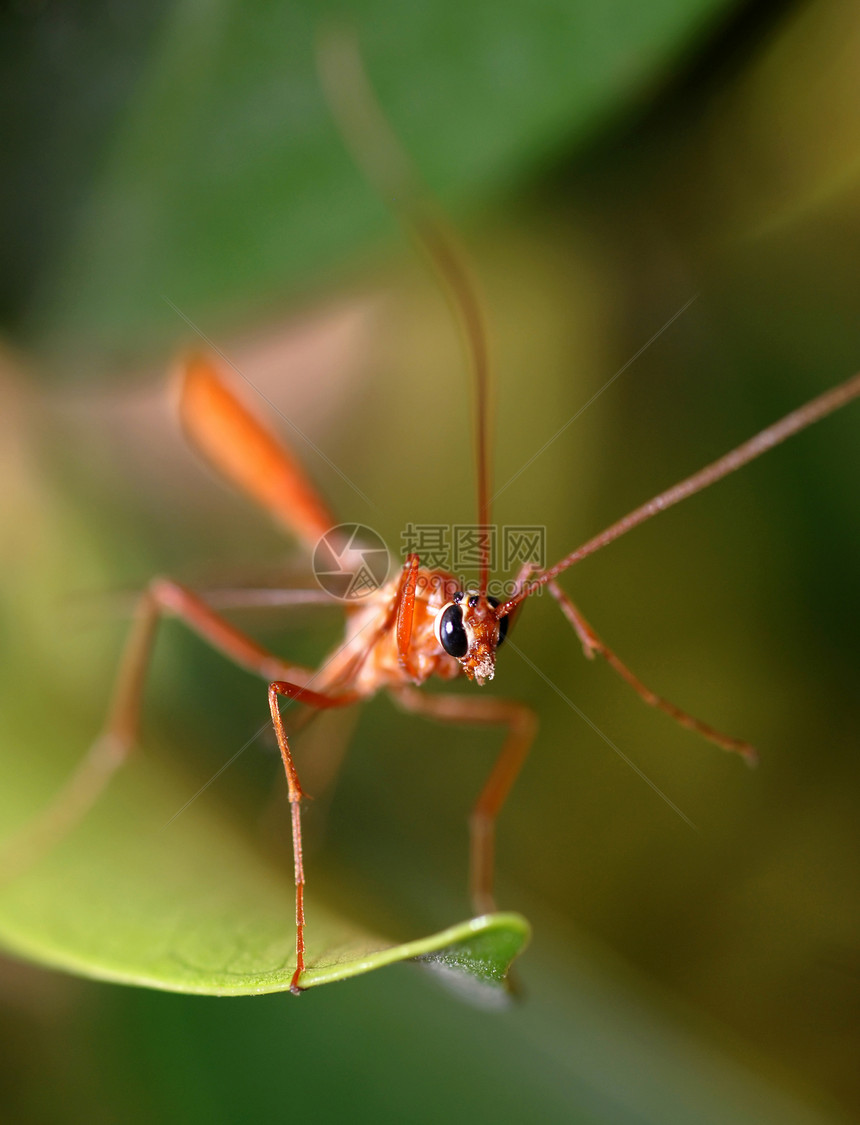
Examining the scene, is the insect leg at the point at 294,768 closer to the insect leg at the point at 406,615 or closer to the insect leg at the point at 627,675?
the insect leg at the point at 406,615

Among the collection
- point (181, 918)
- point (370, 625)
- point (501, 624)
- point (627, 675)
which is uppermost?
point (370, 625)

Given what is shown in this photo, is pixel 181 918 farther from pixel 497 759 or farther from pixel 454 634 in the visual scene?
pixel 497 759


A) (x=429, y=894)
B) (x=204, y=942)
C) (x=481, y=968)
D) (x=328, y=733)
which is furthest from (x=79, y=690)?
(x=481, y=968)

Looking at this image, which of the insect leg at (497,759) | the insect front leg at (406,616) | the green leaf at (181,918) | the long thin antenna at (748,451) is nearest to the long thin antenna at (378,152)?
the insect front leg at (406,616)

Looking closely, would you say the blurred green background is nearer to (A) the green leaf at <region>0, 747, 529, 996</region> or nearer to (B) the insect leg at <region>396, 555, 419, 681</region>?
(A) the green leaf at <region>0, 747, 529, 996</region>

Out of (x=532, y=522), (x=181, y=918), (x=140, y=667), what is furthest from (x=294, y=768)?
(x=532, y=522)

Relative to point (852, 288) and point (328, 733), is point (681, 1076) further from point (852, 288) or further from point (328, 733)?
point (852, 288)

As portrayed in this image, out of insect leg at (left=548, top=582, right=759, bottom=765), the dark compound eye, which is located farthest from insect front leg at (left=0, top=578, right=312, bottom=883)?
insect leg at (left=548, top=582, right=759, bottom=765)
